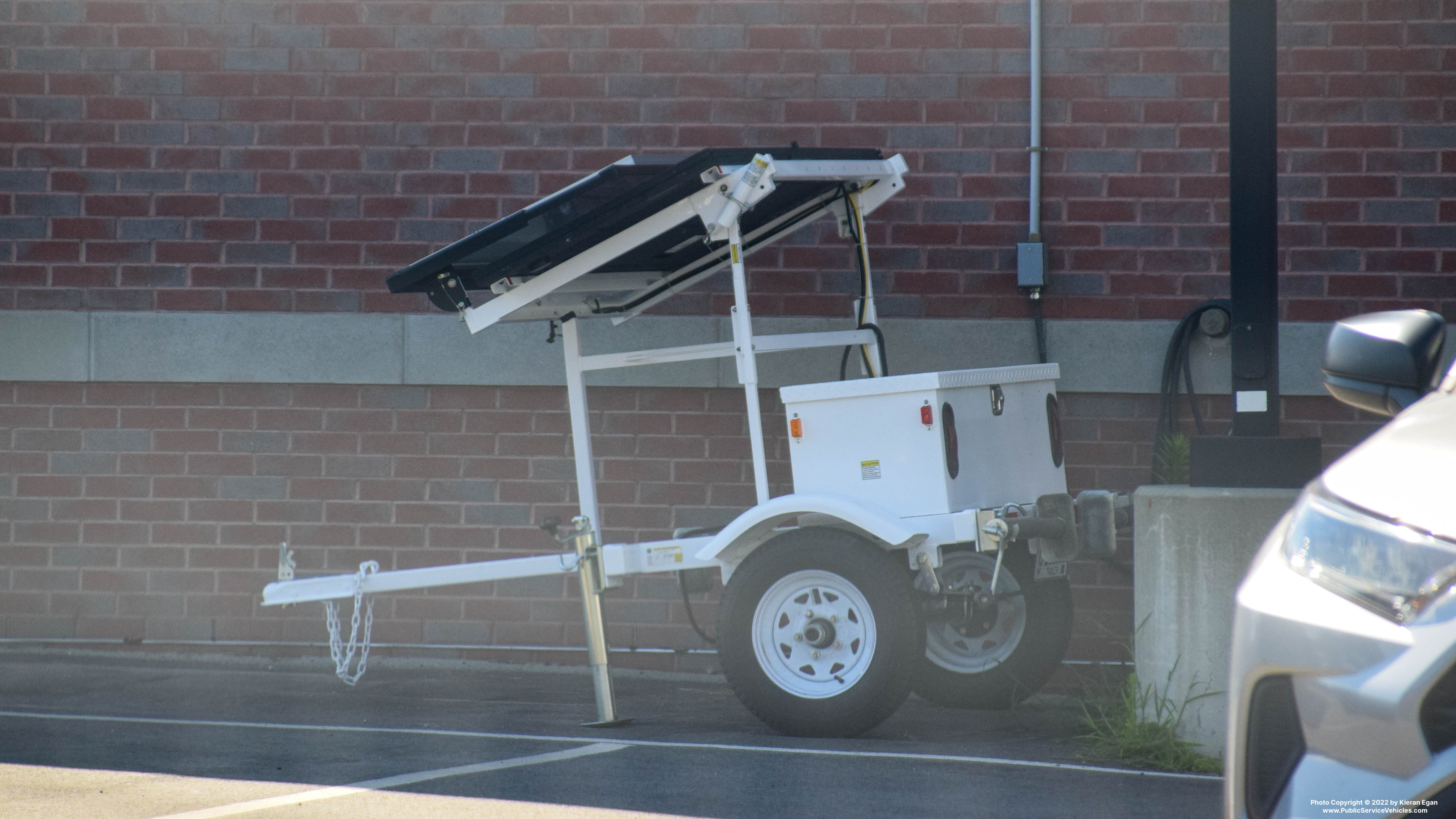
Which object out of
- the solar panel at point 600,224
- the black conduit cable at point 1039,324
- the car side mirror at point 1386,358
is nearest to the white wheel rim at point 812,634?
the solar panel at point 600,224

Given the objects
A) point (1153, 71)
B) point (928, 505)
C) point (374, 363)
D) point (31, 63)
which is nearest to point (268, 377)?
point (374, 363)

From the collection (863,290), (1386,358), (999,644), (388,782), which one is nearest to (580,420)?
(863,290)

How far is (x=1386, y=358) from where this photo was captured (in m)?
2.92

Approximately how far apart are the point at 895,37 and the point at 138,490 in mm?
4902

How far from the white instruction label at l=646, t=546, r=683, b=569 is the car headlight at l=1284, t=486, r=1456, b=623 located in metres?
3.31

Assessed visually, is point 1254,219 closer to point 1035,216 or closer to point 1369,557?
point 1035,216

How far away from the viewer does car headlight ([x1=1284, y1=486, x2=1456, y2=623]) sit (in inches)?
84.1

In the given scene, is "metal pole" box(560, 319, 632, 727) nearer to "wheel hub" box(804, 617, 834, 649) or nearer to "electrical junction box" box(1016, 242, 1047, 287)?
"wheel hub" box(804, 617, 834, 649)

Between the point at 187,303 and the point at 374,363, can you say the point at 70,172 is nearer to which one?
the point at 187,303

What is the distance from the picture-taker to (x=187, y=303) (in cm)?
746

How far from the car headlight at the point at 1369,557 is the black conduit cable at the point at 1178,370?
4.51 m

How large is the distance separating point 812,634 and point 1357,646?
3.12 m

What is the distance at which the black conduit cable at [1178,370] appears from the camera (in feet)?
22.3

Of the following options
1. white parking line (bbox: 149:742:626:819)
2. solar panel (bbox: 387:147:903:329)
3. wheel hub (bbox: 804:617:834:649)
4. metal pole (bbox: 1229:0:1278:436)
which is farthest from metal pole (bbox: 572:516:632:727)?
metal pole (bbox: 1229:0:1278:436)
